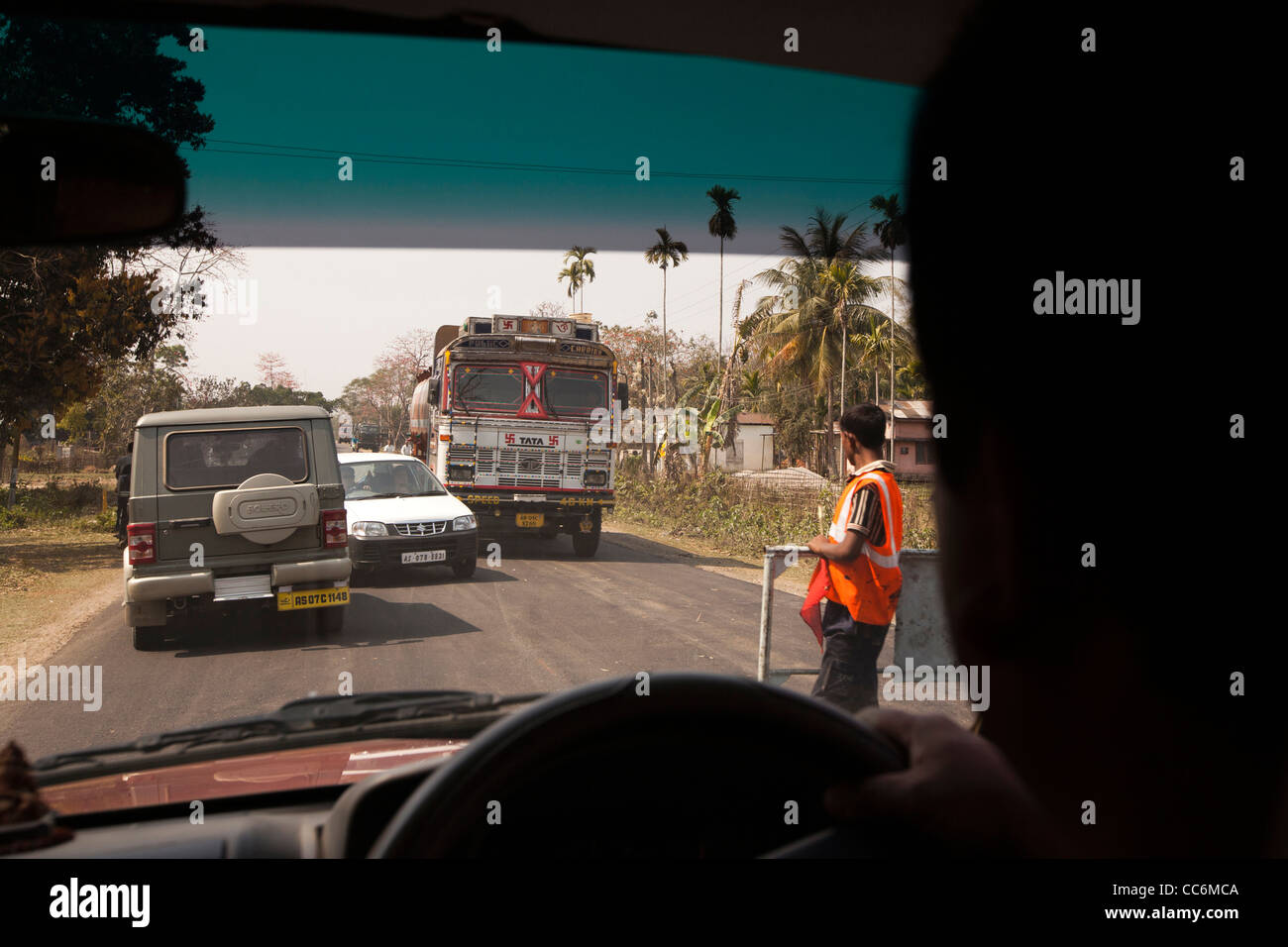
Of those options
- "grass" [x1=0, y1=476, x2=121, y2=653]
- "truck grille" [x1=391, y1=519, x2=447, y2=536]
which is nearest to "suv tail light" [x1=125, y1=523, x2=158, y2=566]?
"grass" [x1=0, y1=476, x2=121, y2=653]

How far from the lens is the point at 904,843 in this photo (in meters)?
1.14

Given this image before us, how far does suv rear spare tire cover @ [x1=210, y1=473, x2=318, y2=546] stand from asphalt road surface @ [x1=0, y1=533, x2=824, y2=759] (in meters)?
0.96

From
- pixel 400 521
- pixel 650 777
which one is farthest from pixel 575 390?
pixel 650 777

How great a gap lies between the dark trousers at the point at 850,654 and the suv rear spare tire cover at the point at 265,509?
508cm

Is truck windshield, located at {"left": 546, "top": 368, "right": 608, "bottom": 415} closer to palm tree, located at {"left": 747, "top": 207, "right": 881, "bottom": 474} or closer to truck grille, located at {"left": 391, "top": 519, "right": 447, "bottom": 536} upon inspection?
truck grille, located at {"left": 391, "top": 519, "right": 447, "bottom": 536}

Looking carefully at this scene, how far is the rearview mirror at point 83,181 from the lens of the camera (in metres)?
2.25

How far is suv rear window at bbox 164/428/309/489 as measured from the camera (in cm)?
809

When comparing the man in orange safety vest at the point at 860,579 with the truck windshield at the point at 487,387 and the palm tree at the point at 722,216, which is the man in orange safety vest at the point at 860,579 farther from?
the truck windshield at the point at 487,387

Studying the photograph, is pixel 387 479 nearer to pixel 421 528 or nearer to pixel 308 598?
pixel 421 528

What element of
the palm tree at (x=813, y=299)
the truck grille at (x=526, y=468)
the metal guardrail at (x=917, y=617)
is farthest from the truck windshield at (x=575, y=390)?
the metal guardrail at (x=917, y=617)

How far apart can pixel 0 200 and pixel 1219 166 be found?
2.68 meters

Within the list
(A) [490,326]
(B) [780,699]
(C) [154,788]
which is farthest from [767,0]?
(A) [490,326]

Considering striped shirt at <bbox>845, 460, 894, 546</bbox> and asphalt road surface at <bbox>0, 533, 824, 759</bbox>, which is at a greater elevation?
A: striped shirt at <bbox>845, 460, 894, 546</bbox>
